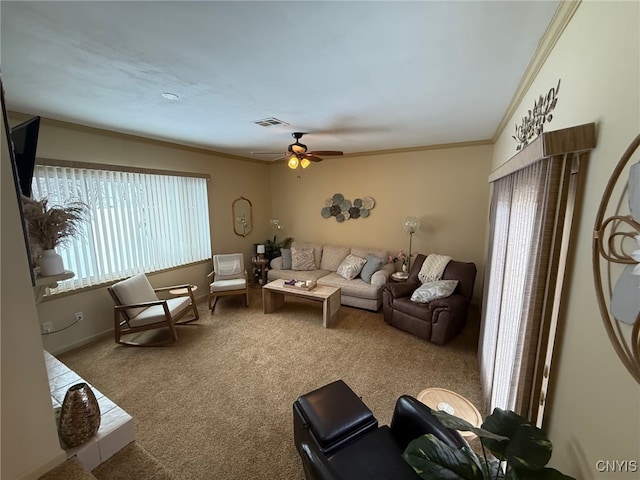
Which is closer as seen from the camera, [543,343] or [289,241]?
[543,343]

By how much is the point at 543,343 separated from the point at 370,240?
3787 mm

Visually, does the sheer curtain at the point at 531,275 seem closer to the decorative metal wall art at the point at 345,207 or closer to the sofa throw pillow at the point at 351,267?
the sofa throw pillow at the point at 351,267

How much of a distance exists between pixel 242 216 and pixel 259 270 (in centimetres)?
116

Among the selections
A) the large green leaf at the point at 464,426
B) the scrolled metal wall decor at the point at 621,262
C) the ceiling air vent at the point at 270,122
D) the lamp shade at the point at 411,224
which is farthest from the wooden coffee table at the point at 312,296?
the scrolled metal wall decor at the point at 621,262

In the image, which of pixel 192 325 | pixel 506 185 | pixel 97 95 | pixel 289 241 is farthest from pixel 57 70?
pixel 289 241

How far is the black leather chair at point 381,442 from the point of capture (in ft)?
4.15

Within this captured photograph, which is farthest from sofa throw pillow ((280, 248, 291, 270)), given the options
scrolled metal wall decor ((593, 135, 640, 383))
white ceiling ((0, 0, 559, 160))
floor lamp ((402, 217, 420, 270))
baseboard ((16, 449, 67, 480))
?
scrolled metal wall decor ((593, 135, 640, 383))

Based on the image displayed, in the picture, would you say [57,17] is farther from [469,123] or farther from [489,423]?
[469,123]

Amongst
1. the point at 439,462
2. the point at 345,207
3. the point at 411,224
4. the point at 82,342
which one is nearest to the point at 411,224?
the point at 411,224

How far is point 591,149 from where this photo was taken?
955 mm

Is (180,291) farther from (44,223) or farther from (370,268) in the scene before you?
(370,268)

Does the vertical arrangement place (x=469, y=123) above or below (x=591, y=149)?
above

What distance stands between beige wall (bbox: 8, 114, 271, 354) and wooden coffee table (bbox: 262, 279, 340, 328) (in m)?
1.39

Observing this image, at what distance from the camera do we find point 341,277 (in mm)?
4527
